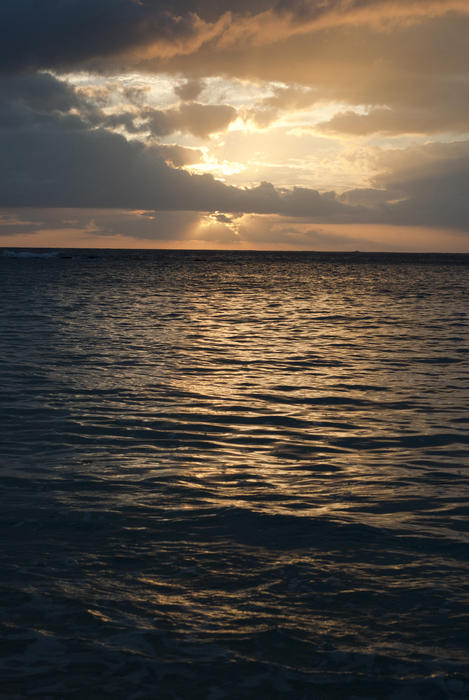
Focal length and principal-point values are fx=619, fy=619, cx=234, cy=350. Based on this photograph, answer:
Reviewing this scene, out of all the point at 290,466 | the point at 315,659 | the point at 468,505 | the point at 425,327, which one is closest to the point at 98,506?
the point at 290,466

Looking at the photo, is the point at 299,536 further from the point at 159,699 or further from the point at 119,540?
the point at 159,699

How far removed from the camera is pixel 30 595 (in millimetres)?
5938

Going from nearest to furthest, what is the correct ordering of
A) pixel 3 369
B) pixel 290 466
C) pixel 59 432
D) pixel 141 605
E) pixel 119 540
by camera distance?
pixel 141 605
pixel 119 540
pixel 290 466
pixel 59 432
pixel 3 369

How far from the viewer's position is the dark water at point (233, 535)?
5055 millimetres

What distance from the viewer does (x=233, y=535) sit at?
289 inches

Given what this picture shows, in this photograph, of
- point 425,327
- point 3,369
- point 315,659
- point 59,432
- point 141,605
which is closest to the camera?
point 315,659

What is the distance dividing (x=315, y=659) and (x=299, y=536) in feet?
7.35

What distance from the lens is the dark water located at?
5.05 meters

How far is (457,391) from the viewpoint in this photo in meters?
15.5

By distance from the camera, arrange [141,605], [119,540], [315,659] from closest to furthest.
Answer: [315,659] → [141,605] → [119,540]

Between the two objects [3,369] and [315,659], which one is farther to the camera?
[3,369]

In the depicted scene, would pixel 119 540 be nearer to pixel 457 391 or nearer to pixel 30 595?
pixel 30 595

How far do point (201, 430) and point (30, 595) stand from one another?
630 cm

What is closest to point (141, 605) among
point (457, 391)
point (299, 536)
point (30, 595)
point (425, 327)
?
point (30, 595)
